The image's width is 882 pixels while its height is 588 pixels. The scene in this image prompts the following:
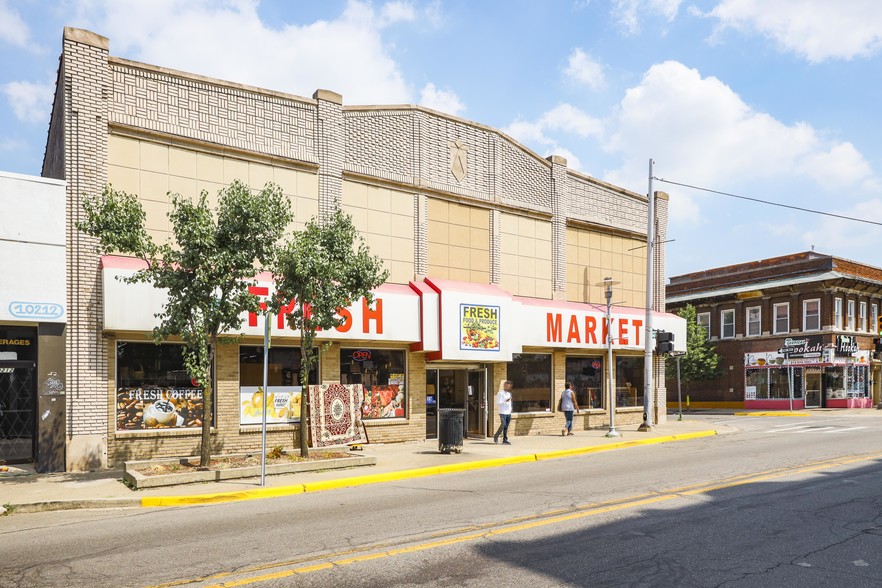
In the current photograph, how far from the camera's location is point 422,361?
19500 millimetres

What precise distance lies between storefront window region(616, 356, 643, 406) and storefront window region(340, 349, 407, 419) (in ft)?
28.9

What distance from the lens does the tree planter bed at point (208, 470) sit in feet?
40.5

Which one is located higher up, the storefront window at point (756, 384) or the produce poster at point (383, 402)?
the produce poster at point (383, 402)

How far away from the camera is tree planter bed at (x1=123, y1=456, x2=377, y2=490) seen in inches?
486

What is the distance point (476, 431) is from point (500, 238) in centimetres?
573

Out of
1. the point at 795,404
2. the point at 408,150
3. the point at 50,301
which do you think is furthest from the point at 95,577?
the point at 795,404

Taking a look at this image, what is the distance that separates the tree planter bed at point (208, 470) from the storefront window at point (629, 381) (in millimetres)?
12149

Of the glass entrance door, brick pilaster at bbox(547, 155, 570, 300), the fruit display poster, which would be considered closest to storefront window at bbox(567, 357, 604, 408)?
brick pilaster at bbox(547, 155, 570, 300)

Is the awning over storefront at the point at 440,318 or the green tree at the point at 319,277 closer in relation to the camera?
the green tree at the point at 319,277

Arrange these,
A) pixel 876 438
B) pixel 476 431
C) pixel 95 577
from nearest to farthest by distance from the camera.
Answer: pixel 95 577, pixel 876 438, pixel 476 431

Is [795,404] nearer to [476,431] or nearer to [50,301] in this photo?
[476,431]

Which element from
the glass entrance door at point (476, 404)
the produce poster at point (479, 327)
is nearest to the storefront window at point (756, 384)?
the glass entrance door at point (476, 404)

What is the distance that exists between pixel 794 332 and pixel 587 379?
2379cm

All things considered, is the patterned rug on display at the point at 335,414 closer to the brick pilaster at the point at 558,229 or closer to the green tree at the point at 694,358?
the brick pilaster at the point at 558,229
